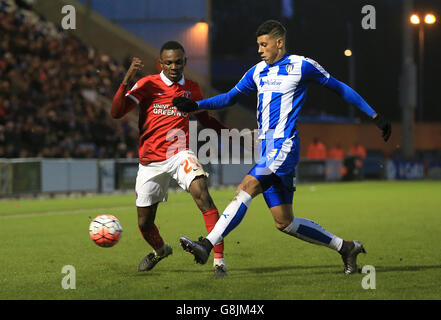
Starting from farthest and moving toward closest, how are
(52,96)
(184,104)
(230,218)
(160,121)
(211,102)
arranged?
(52,96) → (160,121) → (211,102) → (184,104) → (230,218)

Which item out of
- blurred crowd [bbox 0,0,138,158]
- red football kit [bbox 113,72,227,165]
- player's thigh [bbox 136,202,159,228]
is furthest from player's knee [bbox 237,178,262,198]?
blurred crowd [bbox 0,0,138,158]

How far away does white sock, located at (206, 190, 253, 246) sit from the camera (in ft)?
20.7

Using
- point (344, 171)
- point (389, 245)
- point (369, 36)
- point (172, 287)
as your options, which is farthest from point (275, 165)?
point (369, 36)

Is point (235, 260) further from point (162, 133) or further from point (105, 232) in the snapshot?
point (162, 133)

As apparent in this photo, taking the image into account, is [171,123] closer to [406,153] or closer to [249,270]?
[249,270]

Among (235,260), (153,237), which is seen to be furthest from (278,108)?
(235,260)

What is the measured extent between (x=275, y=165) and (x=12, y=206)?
12.6 meters

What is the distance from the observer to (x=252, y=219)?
A: 14070 mm

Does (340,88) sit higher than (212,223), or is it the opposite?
(340,88)

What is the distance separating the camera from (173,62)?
7430 millimetres

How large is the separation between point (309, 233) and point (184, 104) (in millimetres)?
1634

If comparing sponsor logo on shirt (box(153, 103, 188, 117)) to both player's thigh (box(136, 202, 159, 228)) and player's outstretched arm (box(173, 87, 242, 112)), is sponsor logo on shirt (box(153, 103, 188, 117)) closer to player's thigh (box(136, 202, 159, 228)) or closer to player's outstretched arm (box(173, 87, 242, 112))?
player's outstretched arm (box(173, 87, 242, 112))

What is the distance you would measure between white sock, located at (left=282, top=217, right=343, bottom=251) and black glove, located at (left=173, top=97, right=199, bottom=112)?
1.37 metres

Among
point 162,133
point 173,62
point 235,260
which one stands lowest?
point 235,260
